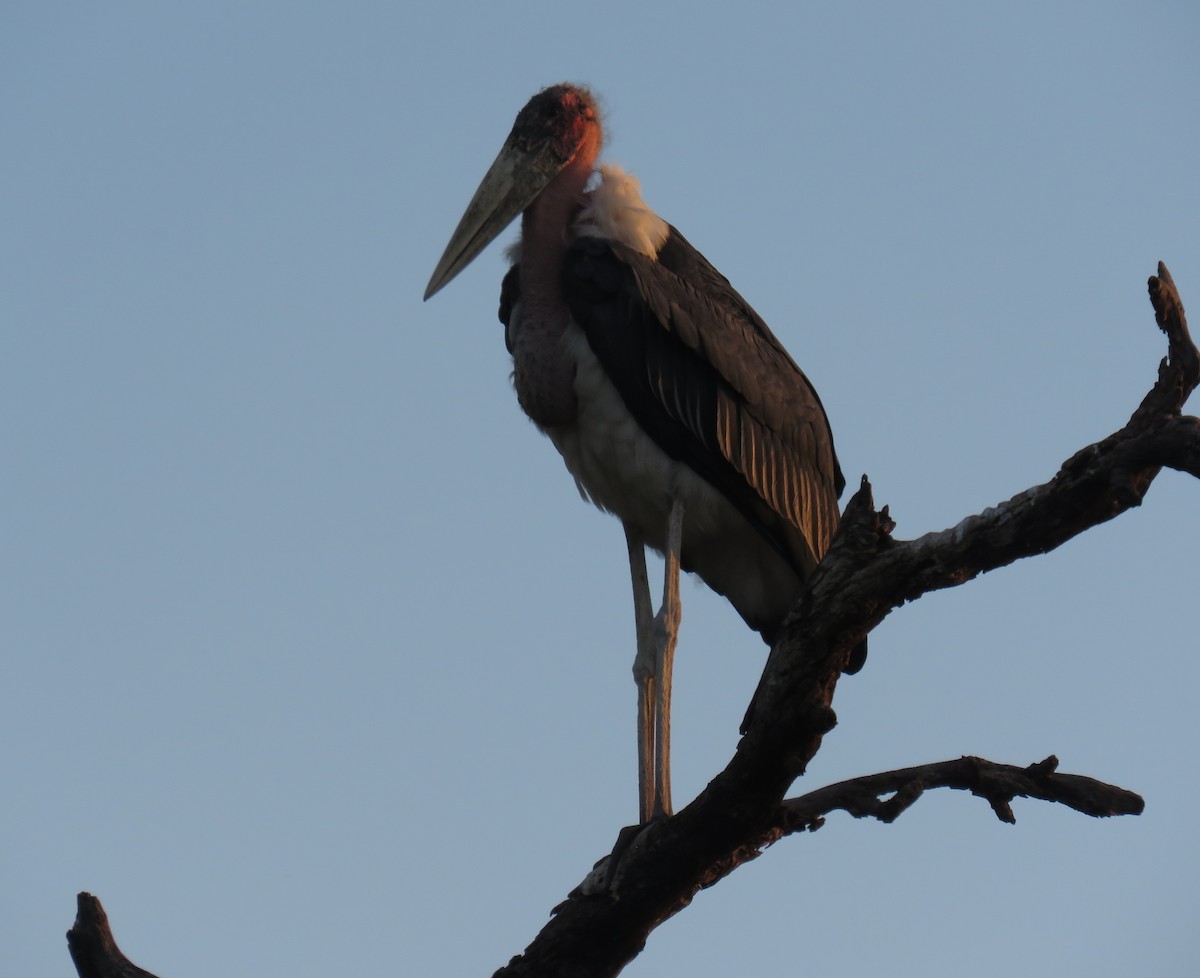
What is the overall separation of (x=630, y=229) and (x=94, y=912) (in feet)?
11.7

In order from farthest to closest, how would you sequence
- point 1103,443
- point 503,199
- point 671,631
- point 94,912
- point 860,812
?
point 503,199 → point 671,631 → point 860,812 → point 94,912 → point 1103,443

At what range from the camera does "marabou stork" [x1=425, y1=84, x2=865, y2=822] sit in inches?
270

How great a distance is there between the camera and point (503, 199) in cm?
773

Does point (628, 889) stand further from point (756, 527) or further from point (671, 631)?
point (756, 527)

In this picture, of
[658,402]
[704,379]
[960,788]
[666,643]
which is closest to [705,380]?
[704,379]

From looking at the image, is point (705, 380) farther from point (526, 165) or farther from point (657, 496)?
point (526, 165)

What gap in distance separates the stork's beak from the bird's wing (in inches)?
26.1

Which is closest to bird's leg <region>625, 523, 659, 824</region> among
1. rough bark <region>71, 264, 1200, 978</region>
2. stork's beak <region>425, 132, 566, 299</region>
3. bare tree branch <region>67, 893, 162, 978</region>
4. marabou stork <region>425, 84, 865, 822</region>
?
marabou stork <region>425, 84, 865, 822</region>

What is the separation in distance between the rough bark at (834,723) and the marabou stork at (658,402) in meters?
0.82

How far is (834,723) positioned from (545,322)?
2591mm

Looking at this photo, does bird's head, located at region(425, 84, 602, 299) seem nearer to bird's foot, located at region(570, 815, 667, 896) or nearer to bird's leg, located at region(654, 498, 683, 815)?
bird's leg, located at region(654, 498, 683, 815)

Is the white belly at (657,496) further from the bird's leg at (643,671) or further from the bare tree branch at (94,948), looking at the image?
the bare tree branch at (94,948)

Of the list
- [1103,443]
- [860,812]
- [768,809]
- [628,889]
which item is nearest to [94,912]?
[628,889]

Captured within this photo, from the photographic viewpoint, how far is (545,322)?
7070 mm
